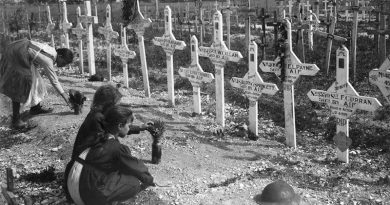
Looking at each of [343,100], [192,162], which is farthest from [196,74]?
[343,100]

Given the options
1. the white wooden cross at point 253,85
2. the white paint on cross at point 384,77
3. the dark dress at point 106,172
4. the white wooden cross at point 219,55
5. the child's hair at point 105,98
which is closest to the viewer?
the dark dress at point 106,172

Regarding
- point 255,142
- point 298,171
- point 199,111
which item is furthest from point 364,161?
point 199,111

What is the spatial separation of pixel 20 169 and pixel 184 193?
2.24m

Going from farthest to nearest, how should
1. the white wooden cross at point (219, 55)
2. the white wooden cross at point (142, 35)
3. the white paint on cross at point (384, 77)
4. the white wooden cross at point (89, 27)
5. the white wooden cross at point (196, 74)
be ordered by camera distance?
1. the white wooden cross at point (89, 27)
2. the white wooden cross at point (142, 35)
3. the white wooden cross at point (196, 74)
4. the white wooden cross at point (219, 55)
5. the white paint on cross at point (384, 77)

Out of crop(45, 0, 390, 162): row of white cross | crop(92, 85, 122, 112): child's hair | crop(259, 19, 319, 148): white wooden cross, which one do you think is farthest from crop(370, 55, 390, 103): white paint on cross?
crop(92, 85, 122, 112): child's hair

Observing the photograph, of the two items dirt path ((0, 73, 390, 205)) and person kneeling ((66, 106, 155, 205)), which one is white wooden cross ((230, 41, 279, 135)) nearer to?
dirt path ((0, 73, 390, 205))

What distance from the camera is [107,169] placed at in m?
4.71

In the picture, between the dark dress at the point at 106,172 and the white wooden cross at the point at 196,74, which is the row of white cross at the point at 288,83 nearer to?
the white wooden cross at the point at 196,74

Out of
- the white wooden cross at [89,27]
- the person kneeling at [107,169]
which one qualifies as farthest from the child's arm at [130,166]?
the white wooden cross at [89,27]

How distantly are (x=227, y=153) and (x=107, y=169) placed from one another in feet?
8.44

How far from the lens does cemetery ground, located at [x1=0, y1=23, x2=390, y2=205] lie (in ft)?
18.8

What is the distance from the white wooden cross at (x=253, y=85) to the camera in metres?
7.25

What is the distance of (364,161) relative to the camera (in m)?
6.71

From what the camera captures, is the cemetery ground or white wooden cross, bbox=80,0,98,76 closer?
the cemetery ground
